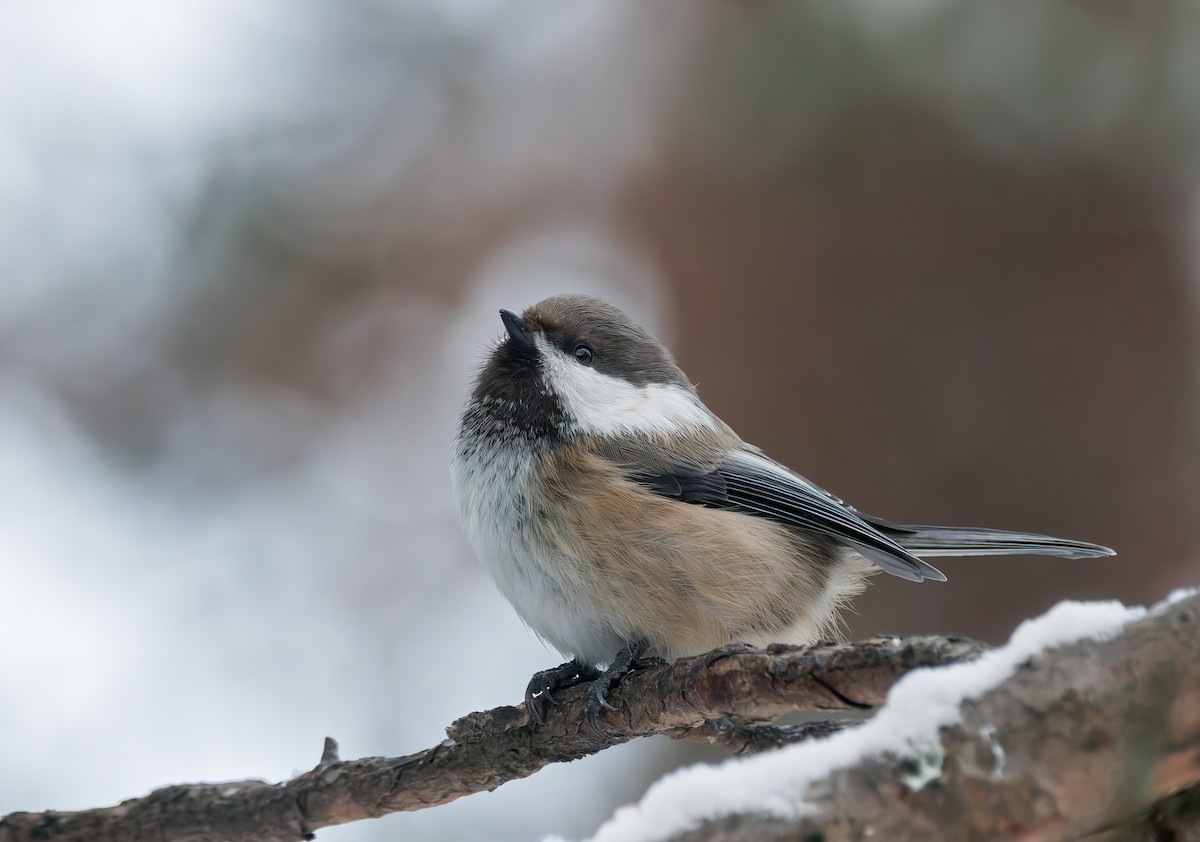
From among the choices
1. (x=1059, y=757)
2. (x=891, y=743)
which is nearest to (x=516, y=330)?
(x=891, y=743)

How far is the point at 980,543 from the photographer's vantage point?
2.92 m

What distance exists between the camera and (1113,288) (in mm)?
4422

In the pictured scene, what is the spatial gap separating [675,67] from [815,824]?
13.9 feet

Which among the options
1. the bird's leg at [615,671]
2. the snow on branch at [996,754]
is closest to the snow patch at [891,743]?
the snow on branch at [996,754]

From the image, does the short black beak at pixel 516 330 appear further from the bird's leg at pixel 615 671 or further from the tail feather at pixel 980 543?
the tail feather at pixel 980 543

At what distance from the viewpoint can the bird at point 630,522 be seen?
2.57 m

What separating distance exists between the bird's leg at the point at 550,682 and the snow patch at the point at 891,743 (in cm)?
110

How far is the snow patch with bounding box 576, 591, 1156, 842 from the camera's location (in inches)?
49.6

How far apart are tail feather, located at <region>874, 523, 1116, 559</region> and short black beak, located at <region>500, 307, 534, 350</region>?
123 centimetres

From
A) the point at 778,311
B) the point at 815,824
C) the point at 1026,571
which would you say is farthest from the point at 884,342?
the point at 815,824

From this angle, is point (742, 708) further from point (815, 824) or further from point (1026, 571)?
point (1026, 571)

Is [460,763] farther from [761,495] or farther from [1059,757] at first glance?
[1059,757]

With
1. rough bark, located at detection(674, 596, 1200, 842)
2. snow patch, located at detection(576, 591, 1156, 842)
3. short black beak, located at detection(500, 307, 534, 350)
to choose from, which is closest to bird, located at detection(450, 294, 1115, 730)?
short black beak, located at detection(500, 307, 534, 350)

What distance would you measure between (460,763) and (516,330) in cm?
124
